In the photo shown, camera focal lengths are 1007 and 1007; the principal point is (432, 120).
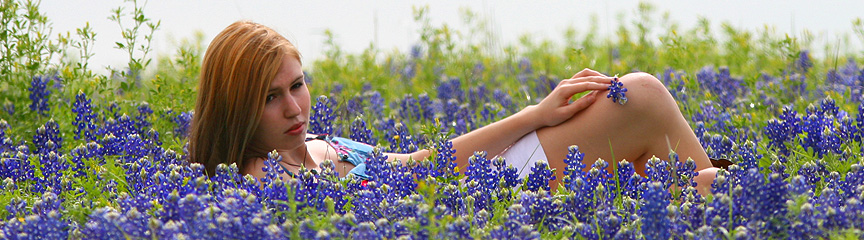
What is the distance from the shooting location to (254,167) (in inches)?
161

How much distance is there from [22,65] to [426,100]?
226 cm

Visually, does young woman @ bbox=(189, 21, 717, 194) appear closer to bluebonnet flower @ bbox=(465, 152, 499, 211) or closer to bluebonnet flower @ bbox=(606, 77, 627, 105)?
bluebonnet flower @ bbox=(606, 77, 627, 105)

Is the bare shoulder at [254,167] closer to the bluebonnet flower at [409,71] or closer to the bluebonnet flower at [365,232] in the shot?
the bluebonnet flower at [365,232]

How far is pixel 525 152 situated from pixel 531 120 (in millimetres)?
134

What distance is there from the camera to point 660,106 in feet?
12.8

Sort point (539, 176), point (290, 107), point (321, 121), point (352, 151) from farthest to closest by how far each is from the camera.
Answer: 1. point (321, 121)
2. point (352, 151)
3. point (290, 107)
4. point (539, 176)

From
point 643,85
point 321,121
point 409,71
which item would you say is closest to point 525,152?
point 643,85

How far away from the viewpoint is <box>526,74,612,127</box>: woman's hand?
396cm

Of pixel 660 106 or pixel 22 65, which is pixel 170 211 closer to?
pixel 660 106

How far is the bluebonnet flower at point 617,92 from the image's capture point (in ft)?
12.6

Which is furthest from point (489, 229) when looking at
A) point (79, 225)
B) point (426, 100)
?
point (426, 100)

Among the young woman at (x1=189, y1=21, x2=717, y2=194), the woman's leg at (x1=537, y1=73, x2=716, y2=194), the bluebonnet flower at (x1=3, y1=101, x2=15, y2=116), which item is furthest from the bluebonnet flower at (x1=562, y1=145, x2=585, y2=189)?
the bluebonnet flower at (x1=3, y1=101, x2=15, y2=116)

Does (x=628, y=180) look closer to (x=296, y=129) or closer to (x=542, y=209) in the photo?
(x=542, y=209)

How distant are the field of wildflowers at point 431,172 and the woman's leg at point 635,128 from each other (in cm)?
8
